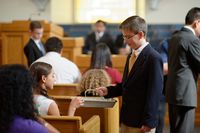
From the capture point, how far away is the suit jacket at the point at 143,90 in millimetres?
3172

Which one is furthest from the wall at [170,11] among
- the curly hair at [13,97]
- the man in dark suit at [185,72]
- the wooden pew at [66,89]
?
the curly hair at [13,97]

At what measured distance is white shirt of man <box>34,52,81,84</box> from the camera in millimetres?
5371

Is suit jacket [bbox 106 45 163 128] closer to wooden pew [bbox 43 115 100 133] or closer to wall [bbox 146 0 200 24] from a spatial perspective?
wooden pew [bbox 43 115 100 133]

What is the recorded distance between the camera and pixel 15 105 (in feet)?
7.00

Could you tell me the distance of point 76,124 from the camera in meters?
3.07

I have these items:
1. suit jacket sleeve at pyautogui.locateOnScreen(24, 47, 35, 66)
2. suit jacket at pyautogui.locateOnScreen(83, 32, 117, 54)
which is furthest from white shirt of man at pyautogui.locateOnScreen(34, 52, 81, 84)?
suit jacket at pyautogui.locateOnScreen(83, 32, 117, 54)

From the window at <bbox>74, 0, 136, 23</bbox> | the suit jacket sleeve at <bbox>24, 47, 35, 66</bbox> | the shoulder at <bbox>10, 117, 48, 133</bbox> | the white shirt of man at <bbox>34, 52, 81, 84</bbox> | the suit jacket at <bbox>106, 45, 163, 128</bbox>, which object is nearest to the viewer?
the shoulder at <bbox>10, 117, 48, 133</bbox>

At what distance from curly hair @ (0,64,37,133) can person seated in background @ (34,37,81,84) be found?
10.4 feet

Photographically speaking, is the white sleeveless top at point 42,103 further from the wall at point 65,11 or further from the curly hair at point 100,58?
the wall at point 65,11

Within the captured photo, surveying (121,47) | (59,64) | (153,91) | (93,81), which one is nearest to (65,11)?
(121,47)

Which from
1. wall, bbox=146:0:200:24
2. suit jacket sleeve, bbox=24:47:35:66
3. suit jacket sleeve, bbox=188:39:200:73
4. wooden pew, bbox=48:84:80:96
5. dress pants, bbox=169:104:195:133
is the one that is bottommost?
dress pants, bbox=169:104:195:133

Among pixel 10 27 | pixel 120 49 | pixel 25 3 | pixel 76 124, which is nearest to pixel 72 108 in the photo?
pixel 76 124

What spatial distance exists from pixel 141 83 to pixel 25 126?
1.30 metres

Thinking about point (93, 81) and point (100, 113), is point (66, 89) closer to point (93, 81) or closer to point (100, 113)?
point (93, 81)
